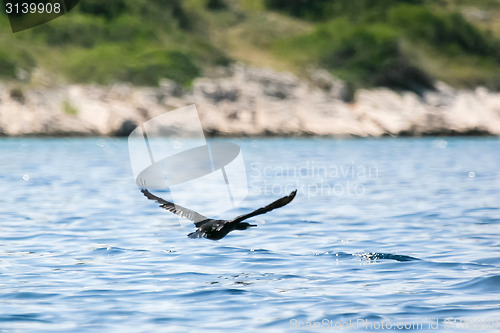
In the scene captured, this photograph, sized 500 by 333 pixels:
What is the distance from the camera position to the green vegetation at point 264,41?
54.3 meters

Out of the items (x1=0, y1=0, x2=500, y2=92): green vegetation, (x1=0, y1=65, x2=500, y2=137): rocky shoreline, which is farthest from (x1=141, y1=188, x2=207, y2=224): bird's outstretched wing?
(x1=0, y1=0, x2=500, y2=92): green vegetation

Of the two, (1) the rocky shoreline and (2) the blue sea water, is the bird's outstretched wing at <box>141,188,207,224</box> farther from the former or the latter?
(1) the rocky shoreline

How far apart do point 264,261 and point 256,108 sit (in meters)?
39.1

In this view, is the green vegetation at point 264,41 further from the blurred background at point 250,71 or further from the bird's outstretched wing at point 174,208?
the bird's outstretched wing at point 174,208

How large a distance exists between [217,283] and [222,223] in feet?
2.46

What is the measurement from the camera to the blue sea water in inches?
325

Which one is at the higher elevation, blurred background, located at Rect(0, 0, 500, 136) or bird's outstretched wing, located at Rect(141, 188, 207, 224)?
bird's outstretched wing, located at Rect(141, 188, 207, 224)

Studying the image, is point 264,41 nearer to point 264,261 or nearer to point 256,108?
point 256,108

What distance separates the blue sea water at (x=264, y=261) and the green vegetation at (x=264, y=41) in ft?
104

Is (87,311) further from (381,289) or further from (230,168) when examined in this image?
(230,168)

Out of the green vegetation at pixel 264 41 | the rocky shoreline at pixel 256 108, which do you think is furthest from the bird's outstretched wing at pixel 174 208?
the green vegetation at pixel 264 41

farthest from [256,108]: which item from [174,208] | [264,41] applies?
[174,208]

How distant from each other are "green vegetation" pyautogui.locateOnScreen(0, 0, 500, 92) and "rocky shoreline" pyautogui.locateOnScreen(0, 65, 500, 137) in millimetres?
2336

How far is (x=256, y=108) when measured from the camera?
164ft
